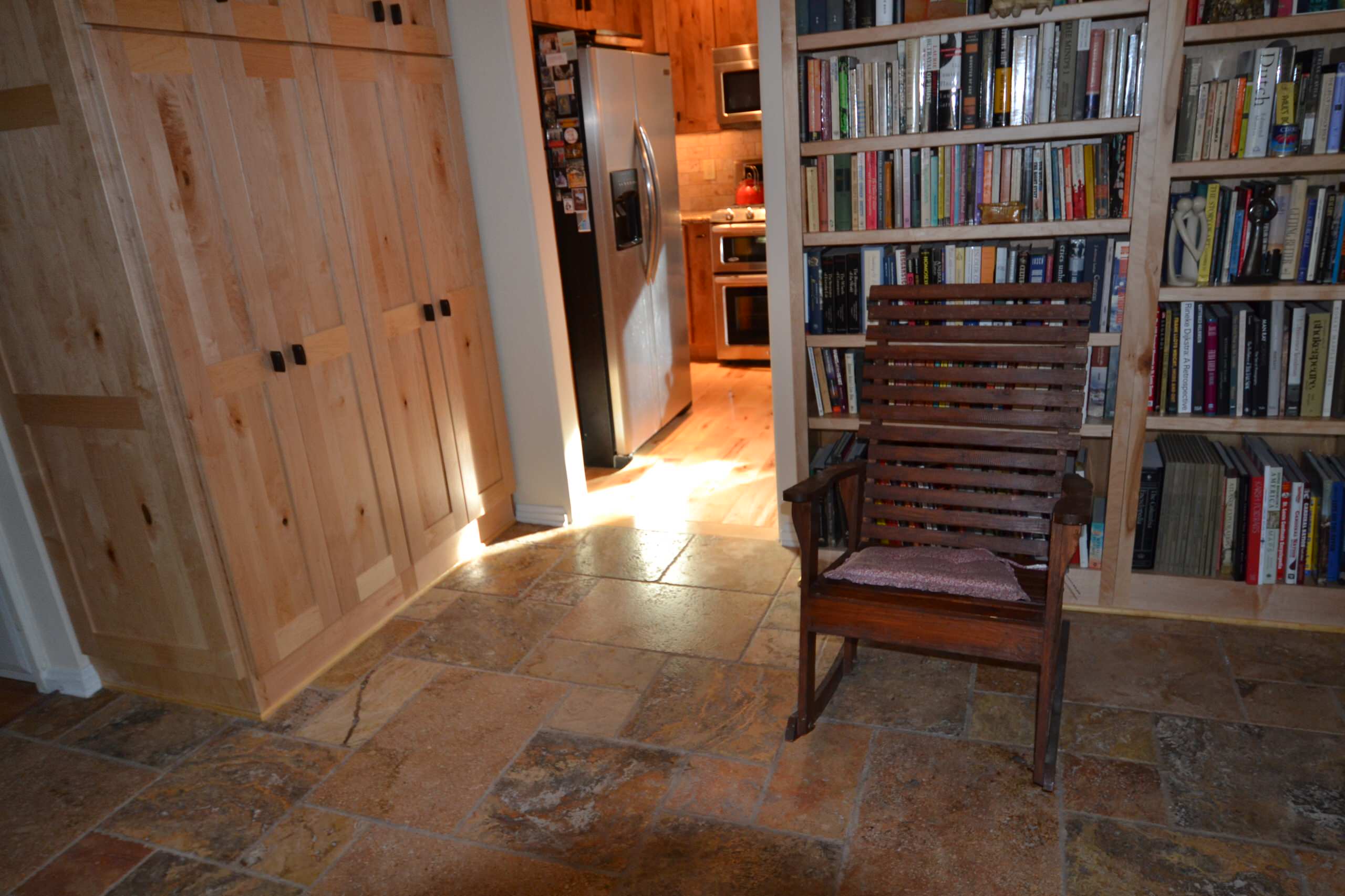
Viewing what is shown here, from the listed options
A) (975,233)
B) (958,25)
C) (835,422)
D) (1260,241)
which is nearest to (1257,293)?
(1260,241)

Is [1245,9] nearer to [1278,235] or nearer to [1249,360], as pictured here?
[1278,235]

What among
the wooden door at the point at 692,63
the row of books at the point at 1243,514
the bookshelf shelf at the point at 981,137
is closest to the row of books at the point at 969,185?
the bookshelf shelf at the point at 981,137

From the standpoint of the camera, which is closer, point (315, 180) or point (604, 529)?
point (315, 180)

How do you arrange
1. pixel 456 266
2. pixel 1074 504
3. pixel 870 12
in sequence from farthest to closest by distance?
pixel 456 266 < pixel 870 12 < pixel 1074 504

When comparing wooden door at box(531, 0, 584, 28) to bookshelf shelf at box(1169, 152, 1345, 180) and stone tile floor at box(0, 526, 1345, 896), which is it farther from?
stone tile floor at box(0, 526, 1345, 896)

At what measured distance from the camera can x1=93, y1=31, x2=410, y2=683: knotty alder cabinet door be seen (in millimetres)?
2072

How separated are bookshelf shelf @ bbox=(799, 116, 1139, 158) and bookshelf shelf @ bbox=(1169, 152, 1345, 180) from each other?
6.9 inches

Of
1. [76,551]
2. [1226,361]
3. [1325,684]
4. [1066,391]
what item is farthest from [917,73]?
[76,551]

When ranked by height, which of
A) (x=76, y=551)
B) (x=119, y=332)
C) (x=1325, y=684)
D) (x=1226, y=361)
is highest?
(x=119, y=332)

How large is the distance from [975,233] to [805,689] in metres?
1.40

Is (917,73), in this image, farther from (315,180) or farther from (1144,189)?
(315,180)

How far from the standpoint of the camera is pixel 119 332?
82.1 inches

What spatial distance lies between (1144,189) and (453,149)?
2.21 m

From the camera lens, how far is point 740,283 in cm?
547
